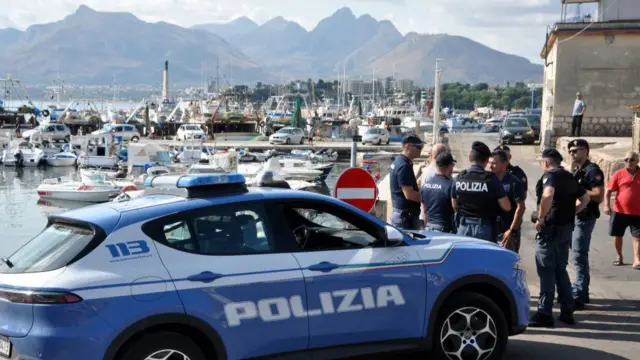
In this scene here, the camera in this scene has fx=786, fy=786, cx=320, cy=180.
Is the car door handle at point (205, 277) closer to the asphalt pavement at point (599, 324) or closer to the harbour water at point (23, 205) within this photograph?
the asphalt pavement at point (599, 324)

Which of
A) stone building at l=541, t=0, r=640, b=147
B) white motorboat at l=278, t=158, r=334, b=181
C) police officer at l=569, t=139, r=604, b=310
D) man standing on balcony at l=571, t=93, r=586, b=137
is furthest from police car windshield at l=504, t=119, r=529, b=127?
police officer at l=569, t=139, r=604, b=310

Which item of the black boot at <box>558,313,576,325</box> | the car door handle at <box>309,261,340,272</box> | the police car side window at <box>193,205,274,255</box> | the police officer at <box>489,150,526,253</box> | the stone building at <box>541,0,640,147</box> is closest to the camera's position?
the police car side window at <box>193,205,274,255</box>

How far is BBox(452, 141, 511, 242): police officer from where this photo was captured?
7738 millimetres

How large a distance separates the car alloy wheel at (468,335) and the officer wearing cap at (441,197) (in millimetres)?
2069

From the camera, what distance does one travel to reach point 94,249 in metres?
5.14

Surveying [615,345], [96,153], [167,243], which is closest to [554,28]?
[615,345]

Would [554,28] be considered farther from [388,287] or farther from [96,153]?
[96,153]

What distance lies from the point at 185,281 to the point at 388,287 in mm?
1578

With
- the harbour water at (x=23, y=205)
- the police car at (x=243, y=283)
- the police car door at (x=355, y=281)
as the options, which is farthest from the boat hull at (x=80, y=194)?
the police car door at (x=355, y=281)

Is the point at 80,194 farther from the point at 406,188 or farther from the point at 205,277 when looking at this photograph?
the point at 205,277

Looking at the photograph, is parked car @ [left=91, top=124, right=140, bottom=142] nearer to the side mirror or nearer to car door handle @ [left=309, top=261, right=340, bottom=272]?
the side mirror

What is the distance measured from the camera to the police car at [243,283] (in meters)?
4.99

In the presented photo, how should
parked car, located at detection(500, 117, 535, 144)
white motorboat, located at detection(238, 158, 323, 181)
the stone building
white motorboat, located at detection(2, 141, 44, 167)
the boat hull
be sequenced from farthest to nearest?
white motorboat, located at detection(2, 141, 44, 167) < white motorboat, located at detection(238, 158, 323, 181) < the boat hull < parked car, located at detection(500, 117, 535, 144) < the stone building

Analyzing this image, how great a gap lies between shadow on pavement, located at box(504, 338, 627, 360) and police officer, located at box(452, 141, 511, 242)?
44.5 inches
